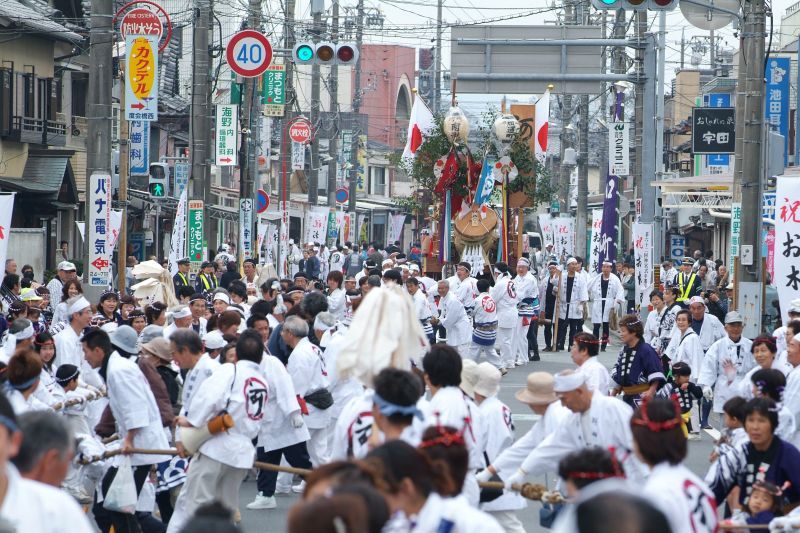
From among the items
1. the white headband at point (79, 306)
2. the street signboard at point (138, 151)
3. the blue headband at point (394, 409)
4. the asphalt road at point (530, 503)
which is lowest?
the asphalt road at point (530, 503)

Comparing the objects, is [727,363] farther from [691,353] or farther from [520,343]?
[520,343]

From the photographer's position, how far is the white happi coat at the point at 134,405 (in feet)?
30.6

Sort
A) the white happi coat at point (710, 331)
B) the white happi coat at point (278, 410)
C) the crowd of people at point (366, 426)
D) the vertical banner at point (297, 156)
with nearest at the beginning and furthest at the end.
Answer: the crowd of people at point (366, 426)
the white happi coat at point (278, 410)
the white happi coat at point (710, 331)
the vertical banner at point (297, 156)

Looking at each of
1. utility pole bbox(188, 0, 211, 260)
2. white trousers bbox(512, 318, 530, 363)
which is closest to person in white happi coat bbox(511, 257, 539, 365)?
white trousers bbox(512, 318, 530, 363)

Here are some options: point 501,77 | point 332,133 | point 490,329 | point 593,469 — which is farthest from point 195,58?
point 332,133

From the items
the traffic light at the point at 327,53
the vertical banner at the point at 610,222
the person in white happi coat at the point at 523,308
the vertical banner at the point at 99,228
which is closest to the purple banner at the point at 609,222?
the vertical banner at the point at 610,222

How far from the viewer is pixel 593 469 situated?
18.0ft

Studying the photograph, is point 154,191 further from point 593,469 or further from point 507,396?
point 593,469

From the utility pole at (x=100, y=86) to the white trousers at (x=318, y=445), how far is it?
6135 mm

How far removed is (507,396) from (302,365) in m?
7.64

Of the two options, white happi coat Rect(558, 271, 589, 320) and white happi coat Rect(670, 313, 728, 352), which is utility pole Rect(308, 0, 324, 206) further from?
white happi coat Rect(670, 313, 728, 352)

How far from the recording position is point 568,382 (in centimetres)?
763

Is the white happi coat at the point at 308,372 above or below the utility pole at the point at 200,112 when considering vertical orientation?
below

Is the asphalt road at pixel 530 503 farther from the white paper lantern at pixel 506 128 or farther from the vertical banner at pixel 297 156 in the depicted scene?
the vertical banner at pixel 297 156
